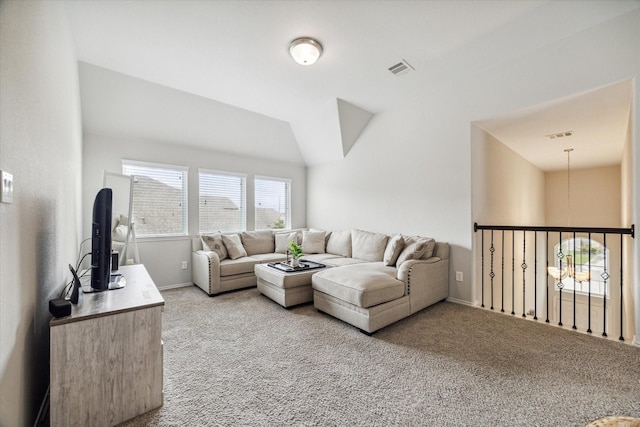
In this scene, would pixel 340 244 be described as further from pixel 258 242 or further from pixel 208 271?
pixel 208 271

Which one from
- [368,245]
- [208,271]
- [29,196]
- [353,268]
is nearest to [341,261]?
[368,245]

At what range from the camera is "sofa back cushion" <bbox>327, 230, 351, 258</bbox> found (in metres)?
4.63

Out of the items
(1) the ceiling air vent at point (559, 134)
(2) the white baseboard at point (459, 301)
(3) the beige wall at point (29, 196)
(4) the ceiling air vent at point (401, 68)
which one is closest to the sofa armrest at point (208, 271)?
(3) the beige wall at point (29, 196)

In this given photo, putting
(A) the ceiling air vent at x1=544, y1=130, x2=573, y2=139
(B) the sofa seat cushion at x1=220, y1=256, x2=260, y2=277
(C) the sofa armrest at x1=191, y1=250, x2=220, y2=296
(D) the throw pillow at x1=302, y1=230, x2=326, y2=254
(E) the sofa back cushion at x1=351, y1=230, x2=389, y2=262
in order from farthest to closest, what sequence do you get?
1. (D) the throw pillow at x1=302, y1=230, x2=326, y2=254
2. (E) the sofa back cushion at x1=351, y1=230, x2=389, y2=262
3. (B) the sofa seat cushion at x1=220, y1=256, x2=260, y2=277
4. (C) the sofa armrest at x1=191, y1=250, x2=220, y2=296
5. (A) the ceiling air vent at x1=544, y1=130, x2=573, y2=139

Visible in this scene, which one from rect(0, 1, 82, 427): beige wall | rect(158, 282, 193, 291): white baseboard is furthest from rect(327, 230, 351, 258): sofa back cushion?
rect(0, 1, 82, 427): beige wall

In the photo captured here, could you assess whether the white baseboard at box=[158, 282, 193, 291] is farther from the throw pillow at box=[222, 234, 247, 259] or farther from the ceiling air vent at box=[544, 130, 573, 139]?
the ceiling air vent at box=[544, 130, 573, 139]

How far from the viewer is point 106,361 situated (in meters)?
1.47

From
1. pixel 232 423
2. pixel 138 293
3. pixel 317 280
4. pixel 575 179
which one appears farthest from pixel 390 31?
pixel 575 179

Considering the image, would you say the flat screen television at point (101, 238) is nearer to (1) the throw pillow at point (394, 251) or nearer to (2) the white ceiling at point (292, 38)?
(2) the white ceiling at point (292, 38)

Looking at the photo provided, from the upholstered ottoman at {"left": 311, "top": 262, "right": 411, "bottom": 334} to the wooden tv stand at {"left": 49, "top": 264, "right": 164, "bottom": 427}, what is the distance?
1705 mm

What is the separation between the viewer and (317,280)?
3.13 m

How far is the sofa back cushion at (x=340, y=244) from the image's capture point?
4.63 m

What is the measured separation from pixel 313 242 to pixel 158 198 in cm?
267

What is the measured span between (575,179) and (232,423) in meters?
8.15
